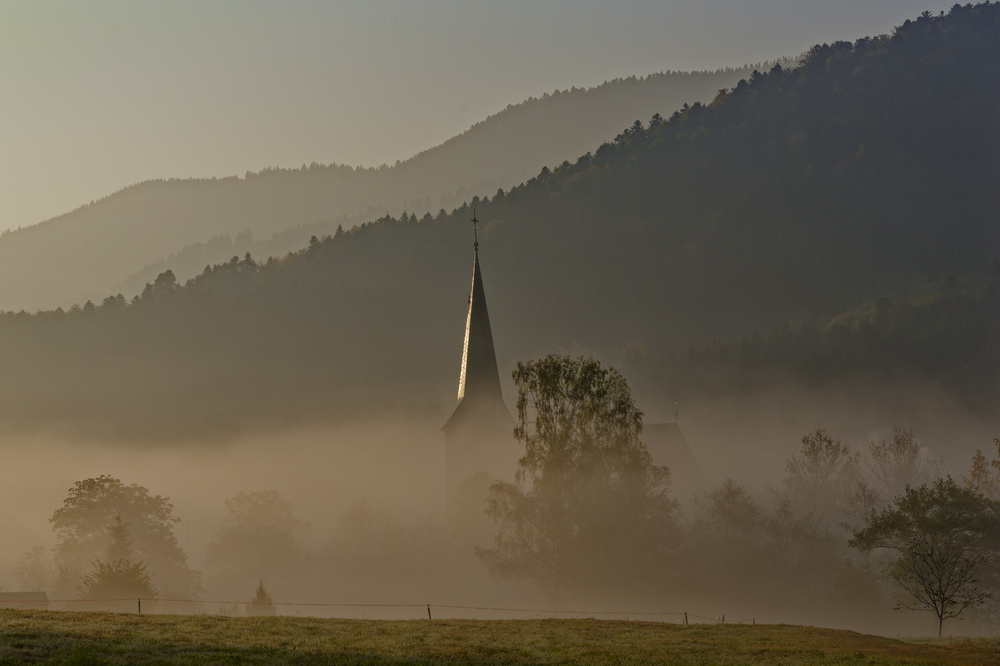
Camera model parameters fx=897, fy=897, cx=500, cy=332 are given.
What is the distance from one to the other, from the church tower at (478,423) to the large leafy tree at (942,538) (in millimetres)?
28981

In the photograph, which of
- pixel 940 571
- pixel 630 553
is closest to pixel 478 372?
pixel 630 553

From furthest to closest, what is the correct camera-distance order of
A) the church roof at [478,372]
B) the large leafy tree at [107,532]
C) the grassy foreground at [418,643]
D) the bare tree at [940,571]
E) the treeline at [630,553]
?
the church roof at [478,372]
the large leafy tree at [107,532]
the treeline at [630,553]
the bare tree at [940,571]
the grassy foreground at [418,643]

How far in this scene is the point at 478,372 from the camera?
69.1 m

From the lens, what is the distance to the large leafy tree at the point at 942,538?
39375 mm

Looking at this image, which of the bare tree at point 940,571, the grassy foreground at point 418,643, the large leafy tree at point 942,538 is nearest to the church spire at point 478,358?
the large leafy tree at point 942,538

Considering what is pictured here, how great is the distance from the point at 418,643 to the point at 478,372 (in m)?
44.3

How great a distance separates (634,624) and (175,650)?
15.6 metres

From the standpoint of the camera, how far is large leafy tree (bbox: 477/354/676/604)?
43.0 m

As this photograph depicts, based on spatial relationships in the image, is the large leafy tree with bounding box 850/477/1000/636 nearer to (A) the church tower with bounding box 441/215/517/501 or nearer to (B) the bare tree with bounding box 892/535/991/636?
(B) the bare tree with bounding box 892/535/991/636

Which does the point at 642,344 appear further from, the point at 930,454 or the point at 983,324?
the point at 930,454

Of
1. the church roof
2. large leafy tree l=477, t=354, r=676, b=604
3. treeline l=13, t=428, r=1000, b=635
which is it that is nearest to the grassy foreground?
large leafy tree l=477, t=354, r=676, b=604

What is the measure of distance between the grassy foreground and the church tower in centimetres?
3607

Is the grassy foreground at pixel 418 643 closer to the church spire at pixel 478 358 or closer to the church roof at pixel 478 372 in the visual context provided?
the church roof at pixel 478 372

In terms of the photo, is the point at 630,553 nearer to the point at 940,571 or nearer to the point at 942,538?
the point at 940,571
